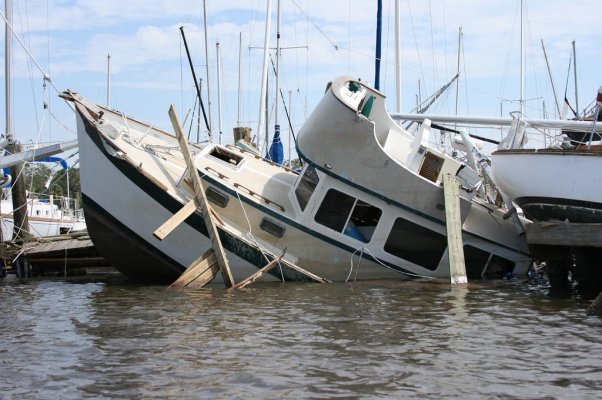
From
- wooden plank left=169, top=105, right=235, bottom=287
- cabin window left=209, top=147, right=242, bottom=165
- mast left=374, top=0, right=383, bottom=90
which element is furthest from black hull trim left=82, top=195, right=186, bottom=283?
mast left=374, top=0, right=383, bottom=90

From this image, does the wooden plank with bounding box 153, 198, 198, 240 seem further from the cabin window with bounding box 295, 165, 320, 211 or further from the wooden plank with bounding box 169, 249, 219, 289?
the cabin window with bounding box 295, 165, 320, 211

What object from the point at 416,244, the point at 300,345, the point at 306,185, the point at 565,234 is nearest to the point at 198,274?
the point at 306,185

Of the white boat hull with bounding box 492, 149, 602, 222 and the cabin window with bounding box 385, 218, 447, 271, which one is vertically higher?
the white boat hull with bounding box 492, 149, 602, 222

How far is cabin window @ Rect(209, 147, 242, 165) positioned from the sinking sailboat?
1027 millimetres

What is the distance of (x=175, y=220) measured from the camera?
597 inches

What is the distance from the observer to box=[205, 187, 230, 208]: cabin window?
643 inches

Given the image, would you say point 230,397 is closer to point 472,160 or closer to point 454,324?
point 454,324

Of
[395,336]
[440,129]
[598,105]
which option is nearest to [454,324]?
[395,336]

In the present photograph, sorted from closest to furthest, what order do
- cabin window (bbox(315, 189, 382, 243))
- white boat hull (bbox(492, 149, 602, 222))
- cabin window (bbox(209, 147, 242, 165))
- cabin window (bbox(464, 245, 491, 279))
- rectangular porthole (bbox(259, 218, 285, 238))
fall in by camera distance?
white boat hull (bbox(492, 149, 602, 222)), rectangular porthole (bbox(259, 218, 285, 238)), cabin window (bbox(315, 189, 382, 243)), cabin window (bbox(464, 245, 491, 279)), cabin window (bbox(209, 147, 242, 165))

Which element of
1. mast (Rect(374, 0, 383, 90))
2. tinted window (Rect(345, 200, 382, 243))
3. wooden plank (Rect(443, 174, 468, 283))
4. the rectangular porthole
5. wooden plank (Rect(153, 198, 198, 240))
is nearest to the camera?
wooden plank (Rect(153, 198, 198, 240))

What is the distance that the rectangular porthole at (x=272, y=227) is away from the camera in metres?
16.3

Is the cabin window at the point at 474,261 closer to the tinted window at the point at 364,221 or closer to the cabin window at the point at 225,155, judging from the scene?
the tinted window at the point at 364,221

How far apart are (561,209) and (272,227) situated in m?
5.42

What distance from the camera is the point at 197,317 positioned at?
12.2 m
